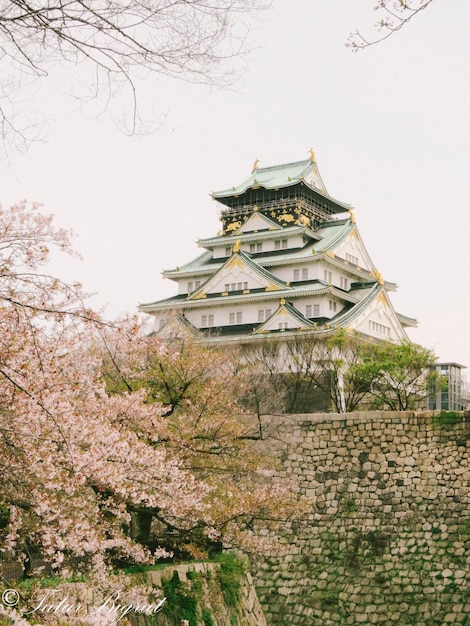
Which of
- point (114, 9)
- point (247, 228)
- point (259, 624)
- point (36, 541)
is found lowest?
point (259, 624)

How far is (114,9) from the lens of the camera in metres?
4.66

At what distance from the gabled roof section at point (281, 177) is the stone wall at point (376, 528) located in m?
21.2

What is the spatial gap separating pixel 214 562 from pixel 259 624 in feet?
7.29

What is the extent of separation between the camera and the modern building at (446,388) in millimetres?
27047

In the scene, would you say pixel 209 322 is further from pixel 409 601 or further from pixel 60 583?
pixel 60 583

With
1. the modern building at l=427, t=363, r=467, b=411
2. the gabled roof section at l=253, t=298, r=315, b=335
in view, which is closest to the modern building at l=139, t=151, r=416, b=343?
the gabled roof section at l=253, t=298, r=315, b=335

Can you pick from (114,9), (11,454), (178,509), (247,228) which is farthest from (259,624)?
(247,228)

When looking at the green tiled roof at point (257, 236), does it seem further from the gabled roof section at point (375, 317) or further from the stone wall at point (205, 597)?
the stone wall at point (205, 597)

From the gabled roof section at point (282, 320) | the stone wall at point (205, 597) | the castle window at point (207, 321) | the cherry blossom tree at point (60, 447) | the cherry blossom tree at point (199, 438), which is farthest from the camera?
the castle window at point (207, 321)

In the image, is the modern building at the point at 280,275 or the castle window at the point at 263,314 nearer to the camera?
the modern building at the point at 280,275

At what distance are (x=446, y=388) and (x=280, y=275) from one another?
9892mm

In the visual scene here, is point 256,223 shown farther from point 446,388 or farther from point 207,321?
point 446,388

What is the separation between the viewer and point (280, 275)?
34844 mm

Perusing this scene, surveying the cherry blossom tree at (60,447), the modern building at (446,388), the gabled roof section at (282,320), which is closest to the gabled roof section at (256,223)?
the gabled roof section at (282,320)
